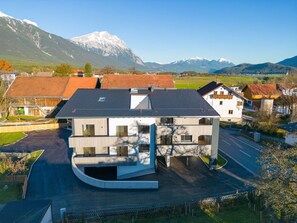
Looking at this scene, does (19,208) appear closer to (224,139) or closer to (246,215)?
(246,215)

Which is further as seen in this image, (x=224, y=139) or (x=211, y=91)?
(x=211, y=91)

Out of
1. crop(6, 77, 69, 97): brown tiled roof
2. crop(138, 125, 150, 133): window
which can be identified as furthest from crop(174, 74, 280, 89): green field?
crop(138, 125, 150, 133): window

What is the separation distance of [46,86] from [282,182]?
50036 mm

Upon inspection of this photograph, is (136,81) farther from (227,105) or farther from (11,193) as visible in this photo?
(11,193)

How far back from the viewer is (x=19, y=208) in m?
14.7

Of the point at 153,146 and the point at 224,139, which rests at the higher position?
the point at 153,146

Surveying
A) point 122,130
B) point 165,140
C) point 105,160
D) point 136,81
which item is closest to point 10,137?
point 105,160

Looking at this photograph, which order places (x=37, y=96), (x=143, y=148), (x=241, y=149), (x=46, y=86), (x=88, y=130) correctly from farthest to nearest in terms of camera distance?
1. (x=46, y=86)
2. (x=37, y=96)
3. (x=241, y=149)
4. (x=143, y=148)
5. (x=88, y=130)

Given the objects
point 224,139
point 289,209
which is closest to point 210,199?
point 289,209

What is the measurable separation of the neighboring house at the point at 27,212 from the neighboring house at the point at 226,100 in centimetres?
4005

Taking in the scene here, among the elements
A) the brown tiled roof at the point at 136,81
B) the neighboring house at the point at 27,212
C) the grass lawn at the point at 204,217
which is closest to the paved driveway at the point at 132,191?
the grass lawn at the point at 204,217

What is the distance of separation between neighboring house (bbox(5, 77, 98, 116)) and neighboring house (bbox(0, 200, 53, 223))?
3573 cm

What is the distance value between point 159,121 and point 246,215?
40.0ft

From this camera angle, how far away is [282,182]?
1263 centimetres
